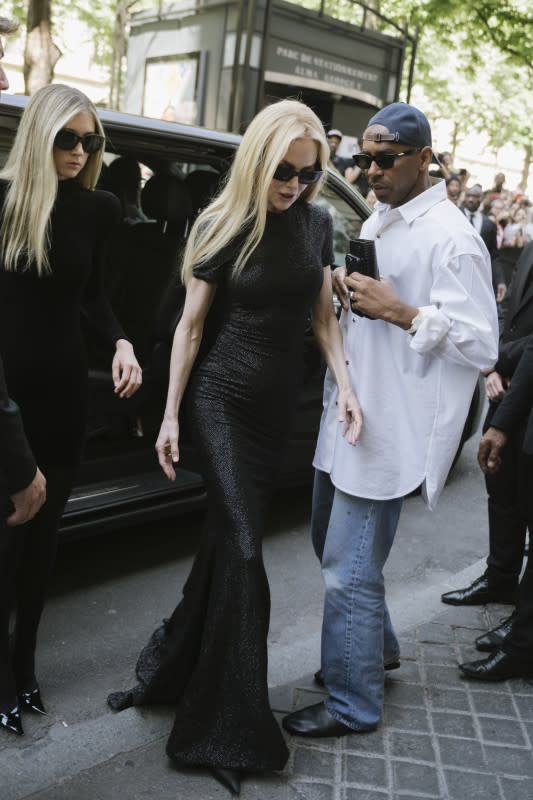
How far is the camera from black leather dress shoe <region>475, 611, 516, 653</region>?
3.59 meters

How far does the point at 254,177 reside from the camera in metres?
2.71

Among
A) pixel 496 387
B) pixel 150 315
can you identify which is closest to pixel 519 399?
pixel 496 387

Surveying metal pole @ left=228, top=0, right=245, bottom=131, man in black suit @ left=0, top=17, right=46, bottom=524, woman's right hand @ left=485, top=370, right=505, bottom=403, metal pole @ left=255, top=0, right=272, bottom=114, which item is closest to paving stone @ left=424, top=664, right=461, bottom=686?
woman's right hand @ left=485, top=370, right=505, bottom=403

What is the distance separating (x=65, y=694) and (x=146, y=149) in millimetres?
2466

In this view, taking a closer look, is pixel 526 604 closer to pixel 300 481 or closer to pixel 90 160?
pixel 300 481

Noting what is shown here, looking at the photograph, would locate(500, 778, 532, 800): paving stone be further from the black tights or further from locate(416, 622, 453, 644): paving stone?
the black tights

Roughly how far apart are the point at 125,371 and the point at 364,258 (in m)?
0.95

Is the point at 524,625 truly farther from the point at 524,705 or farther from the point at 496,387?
the point at 496,387

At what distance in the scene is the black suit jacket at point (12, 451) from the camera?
194cm

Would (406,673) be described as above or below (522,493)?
below

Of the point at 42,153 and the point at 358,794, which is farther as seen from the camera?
the point at 42,153

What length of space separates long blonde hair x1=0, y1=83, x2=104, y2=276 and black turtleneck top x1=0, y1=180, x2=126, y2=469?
1.9 inches

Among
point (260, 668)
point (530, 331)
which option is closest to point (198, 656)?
point (260, 668)

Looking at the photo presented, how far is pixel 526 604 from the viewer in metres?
3.39
